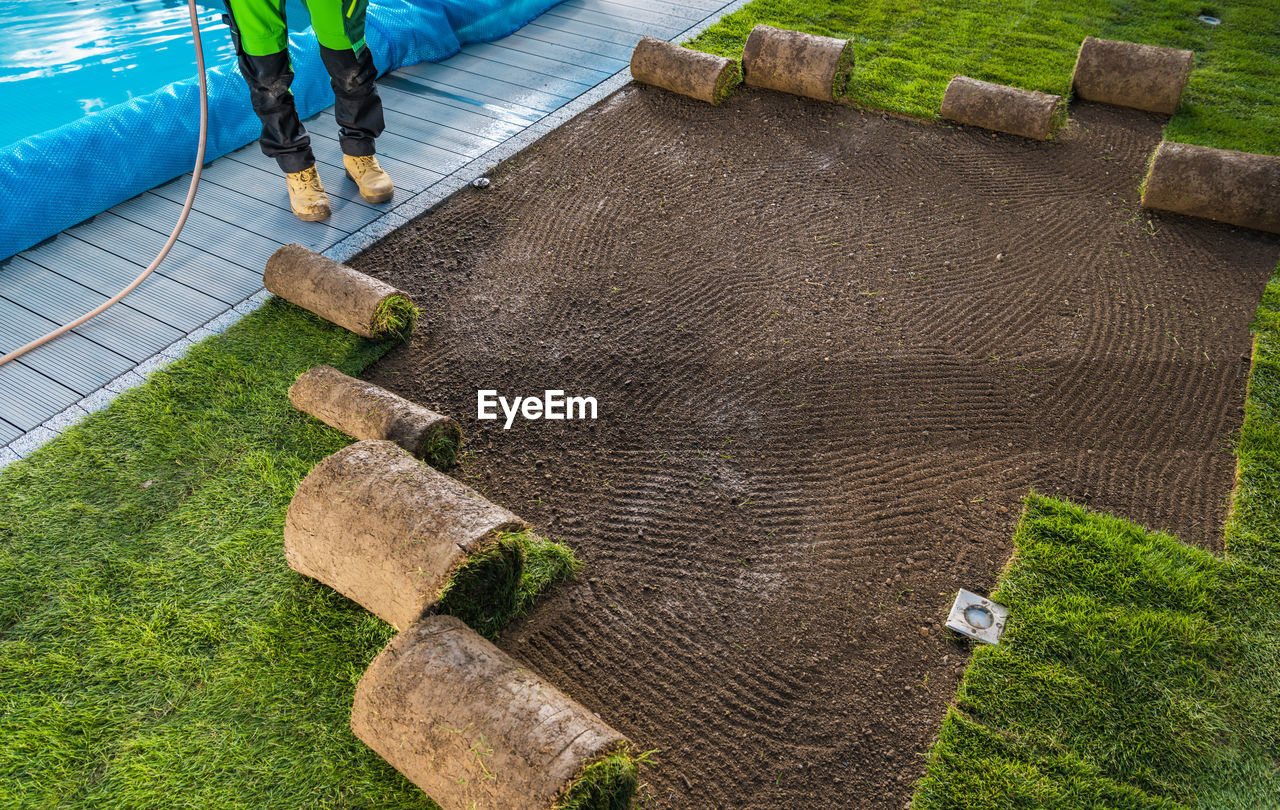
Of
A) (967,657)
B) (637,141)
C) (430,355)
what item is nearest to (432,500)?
(430,355)

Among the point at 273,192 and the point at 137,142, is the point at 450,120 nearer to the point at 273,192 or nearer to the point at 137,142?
the point at 273,192

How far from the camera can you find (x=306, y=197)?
5438 millimetres

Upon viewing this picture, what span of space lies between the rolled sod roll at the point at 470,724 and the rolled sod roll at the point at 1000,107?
18.6 ft

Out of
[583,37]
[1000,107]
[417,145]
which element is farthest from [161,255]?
[1000,107]

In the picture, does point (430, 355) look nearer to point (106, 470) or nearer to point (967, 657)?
point (106, 470)

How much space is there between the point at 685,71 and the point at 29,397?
16.8ft

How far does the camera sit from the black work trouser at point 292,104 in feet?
16.4

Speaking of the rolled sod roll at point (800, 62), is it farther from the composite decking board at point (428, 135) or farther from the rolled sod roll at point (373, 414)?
the rolled sod roll at point (373, 414)

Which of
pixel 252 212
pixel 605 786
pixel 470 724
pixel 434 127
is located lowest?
pixel 605 786

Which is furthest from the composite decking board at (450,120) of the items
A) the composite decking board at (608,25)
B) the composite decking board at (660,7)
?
the composite decking board at (660,7)

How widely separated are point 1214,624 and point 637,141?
487 centimetres

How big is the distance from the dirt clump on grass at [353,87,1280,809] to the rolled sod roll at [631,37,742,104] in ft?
1.47

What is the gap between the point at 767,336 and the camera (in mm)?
4676

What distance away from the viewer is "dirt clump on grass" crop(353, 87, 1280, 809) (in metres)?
3.19
